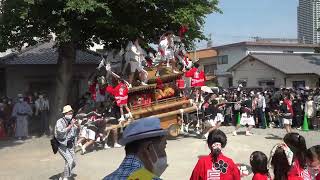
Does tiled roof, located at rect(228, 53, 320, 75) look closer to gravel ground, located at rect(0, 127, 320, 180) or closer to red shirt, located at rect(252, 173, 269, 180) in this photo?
gravel ground, located at rect(0, 127, 320, 180)

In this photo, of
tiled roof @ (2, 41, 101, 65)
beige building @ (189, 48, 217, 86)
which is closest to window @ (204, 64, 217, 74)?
beige building @ (189, 48, 217, 86)

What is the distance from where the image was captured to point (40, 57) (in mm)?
26234

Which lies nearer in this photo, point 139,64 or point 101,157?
point 101,157

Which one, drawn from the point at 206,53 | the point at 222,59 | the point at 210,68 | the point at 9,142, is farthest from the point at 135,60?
the point at 206,53

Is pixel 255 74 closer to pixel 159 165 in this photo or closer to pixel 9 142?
pixel 9 142

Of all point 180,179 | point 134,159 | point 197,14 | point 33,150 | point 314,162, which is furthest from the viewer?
point 197,14

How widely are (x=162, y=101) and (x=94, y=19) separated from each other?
4199mm

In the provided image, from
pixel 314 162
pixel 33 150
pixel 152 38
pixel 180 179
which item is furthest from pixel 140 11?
pixel 314 162

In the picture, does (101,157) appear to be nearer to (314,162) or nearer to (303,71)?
(314,162)

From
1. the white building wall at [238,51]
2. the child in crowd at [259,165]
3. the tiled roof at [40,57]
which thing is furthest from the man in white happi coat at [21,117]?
the white building wall at [238,51]

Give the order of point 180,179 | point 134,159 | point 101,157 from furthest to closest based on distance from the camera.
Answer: point 101,157, point 180,179, point 134,159

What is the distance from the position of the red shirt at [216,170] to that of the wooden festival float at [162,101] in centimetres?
1125

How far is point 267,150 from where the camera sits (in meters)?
15.0

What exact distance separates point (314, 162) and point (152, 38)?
16.5 meters
